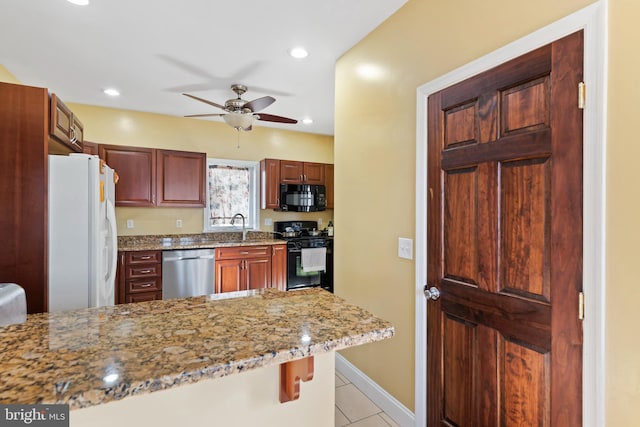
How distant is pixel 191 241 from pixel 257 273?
1049 millimetres

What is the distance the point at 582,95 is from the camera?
112cm

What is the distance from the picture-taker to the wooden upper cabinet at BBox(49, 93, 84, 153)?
210 cm

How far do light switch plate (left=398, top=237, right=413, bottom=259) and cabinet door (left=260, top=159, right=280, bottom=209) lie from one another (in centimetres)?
289

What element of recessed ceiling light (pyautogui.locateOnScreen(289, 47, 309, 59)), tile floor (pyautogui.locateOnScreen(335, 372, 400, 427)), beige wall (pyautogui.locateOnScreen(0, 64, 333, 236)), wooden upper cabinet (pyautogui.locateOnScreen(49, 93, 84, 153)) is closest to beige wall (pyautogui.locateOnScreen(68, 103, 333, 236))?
beige wall (pyautogui.locateOnScreen(0, 64, 333, 236))

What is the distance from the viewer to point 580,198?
1124mm

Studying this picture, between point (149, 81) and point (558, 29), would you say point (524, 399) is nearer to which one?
point (558, 29)

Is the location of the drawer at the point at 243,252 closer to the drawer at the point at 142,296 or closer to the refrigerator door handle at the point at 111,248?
the drawer at the point at 142,296

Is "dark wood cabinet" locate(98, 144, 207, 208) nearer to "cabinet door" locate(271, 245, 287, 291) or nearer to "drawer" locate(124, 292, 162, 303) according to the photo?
"drawer" locate(124, 292, 162, 303)

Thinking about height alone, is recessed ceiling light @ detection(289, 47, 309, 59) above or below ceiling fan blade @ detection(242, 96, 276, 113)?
above

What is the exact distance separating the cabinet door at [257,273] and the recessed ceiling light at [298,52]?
8.40 ft

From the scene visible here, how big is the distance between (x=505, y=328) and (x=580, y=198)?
2.04ft

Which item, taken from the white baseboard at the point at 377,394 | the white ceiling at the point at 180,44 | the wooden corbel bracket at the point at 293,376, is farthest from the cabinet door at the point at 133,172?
the wooden corbel bracket at the point at 293,376

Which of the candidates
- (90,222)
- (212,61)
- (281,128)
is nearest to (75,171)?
(90,222)

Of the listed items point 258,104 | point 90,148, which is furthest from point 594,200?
point 90,148
